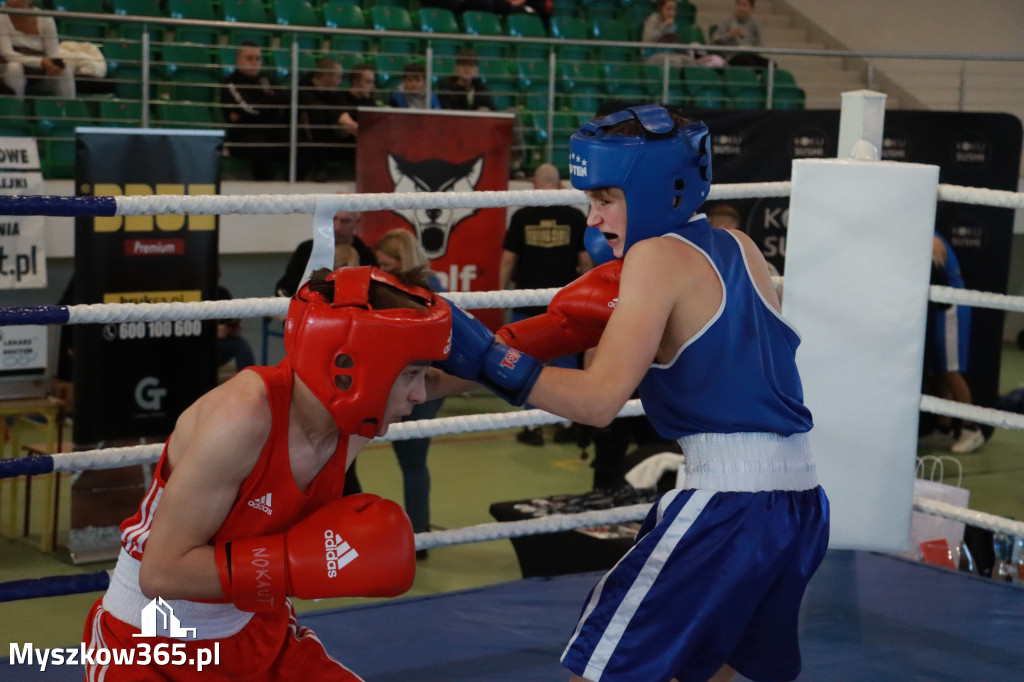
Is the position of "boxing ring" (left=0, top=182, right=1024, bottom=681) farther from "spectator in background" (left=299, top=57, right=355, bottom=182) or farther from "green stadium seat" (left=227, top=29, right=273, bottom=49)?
"green stadium seat" (left=227, top=29, right=273, bottom=49)

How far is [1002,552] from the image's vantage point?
3.75 m

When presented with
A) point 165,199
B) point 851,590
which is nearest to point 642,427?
point 851,590

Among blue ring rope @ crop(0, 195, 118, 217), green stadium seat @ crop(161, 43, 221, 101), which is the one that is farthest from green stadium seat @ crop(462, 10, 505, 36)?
blue ring rope @ crop(0, 195, 118, 217)

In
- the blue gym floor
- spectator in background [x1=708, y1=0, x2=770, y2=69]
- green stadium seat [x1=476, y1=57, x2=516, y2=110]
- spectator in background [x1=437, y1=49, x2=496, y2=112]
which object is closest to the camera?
the blue gym floor

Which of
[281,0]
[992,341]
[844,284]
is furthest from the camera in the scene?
A: [281,0]

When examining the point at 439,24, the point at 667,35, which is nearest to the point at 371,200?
the point at 439,24

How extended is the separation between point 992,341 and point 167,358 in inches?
183

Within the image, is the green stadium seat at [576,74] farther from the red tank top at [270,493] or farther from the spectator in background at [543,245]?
the red tank top at [270,493]

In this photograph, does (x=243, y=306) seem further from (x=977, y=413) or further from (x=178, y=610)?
(x=977, y=413)

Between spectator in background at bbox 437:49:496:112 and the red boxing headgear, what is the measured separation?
6.11 metres

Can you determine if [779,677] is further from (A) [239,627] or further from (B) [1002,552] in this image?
(B) [1002,552]

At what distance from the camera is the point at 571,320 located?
2.01m

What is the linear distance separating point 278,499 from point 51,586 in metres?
0.86

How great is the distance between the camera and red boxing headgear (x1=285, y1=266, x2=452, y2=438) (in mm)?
1564
